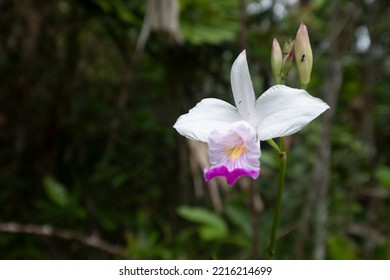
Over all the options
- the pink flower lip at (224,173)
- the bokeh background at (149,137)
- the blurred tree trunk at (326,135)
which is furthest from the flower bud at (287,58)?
the bokeh background at (149,137)

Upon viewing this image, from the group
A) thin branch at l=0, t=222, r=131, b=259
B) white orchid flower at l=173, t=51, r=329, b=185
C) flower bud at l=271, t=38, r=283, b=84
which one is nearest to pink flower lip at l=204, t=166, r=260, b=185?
white orchid flower at l=173, t=51, r=329, b=185

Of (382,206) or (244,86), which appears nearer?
(244,86)

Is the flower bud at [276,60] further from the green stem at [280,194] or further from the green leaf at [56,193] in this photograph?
the green leaf at [56,193]

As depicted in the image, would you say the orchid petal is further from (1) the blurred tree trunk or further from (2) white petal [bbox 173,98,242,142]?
(1) the blurred tree trunk

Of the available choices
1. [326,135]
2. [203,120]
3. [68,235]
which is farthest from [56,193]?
[203,120]

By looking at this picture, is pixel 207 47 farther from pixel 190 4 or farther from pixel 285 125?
pixel 285 125

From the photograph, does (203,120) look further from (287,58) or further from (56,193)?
(56,193)

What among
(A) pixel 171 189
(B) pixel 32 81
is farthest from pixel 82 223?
(B) pixel 32 81
